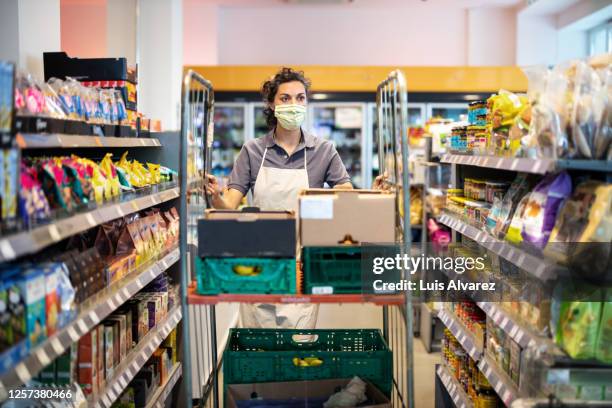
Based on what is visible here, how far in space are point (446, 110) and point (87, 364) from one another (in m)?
7.78

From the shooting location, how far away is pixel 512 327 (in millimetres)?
2727

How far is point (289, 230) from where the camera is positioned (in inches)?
90.8

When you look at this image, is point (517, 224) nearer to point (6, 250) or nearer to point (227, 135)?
point (6, 250)

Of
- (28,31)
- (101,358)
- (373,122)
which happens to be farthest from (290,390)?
(373,122)

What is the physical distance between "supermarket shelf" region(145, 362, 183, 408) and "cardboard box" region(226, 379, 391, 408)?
959 millimetres

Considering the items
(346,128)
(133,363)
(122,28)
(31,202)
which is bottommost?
(133,363)

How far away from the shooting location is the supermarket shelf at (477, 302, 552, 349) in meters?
2.53

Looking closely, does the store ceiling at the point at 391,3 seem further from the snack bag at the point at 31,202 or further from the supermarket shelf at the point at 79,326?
the snack bag at the point at 31,202

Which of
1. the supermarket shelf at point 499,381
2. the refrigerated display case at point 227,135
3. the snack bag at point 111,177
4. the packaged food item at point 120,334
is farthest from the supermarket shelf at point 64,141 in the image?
the refrigerated display case at point 227,135

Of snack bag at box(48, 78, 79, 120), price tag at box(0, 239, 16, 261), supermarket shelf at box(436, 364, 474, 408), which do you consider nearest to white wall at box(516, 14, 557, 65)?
supermarket shelf at box(436, 364, 474, 408)

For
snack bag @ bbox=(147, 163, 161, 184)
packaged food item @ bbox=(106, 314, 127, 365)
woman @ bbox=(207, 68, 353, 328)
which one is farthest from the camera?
snack bag @ bbox=(147, 163, 161, 184)

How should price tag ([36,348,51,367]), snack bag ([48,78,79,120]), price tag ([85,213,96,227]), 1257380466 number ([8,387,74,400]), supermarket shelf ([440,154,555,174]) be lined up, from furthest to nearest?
1. snack bag ([48,78,79,120])
2. price tag ([85,213,96,227])
3. 1257380466 number ([8,387,74,400])
4. supermarket shelf ([440,154,555,174])
5. price tag ([36,348,51,367])

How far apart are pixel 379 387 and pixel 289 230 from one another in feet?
3.33

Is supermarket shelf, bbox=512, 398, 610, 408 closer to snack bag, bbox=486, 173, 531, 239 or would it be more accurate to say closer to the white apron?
snack bag, bbox=486, 173, 531, 239
